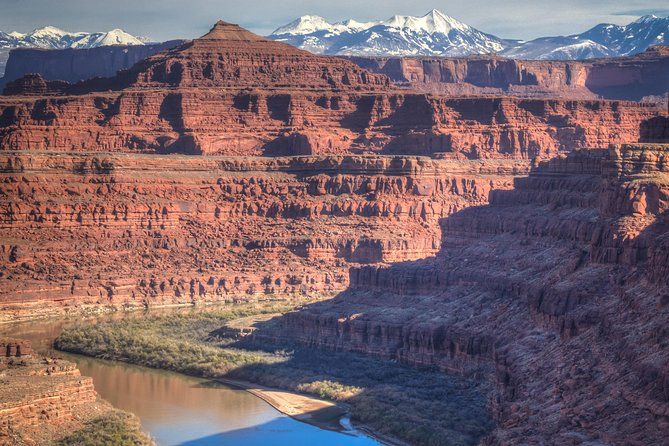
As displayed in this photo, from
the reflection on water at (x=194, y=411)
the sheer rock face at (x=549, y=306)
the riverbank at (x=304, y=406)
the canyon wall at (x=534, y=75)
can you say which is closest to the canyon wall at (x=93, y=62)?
the canyon wall at (x=534, y=75)

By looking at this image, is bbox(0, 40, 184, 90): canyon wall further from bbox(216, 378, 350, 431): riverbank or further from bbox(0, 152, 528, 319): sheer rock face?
bbox(216, 378, 350, 431): riverbank

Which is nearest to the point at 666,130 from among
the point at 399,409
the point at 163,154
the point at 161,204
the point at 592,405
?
the point at 399,409

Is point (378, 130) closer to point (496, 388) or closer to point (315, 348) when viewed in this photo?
point (315, 348)

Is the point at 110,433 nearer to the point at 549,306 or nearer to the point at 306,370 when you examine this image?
the point at 549,306

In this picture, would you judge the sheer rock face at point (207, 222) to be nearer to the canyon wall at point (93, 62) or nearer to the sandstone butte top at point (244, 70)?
the sandstone butte top at point (244, 70)

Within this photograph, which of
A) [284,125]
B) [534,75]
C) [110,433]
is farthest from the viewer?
[534,75]

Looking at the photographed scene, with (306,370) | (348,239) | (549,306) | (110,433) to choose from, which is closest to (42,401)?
(110,433)

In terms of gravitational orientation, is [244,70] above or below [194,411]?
above

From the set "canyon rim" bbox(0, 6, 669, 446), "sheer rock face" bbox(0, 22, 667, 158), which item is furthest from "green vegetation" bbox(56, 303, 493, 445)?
"sheer rock face" bbox(0, 22, 667, 158)
